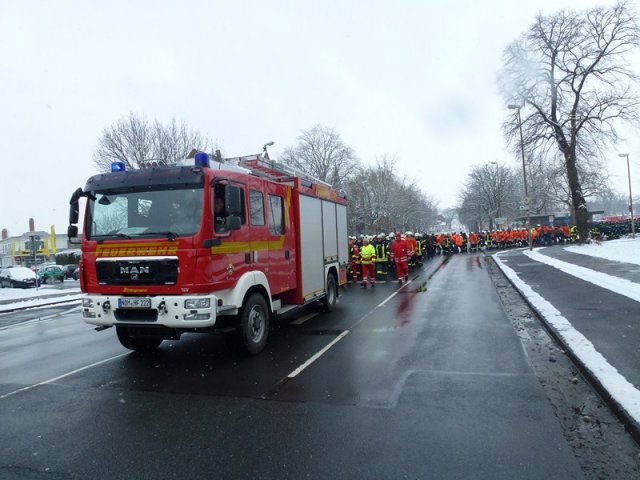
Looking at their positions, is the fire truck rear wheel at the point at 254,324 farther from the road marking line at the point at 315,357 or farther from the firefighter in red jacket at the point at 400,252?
the firefighter in red jacket at the point at 400,252

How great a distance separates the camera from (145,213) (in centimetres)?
623

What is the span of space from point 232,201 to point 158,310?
1762 millimetres

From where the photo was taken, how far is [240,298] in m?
6.40

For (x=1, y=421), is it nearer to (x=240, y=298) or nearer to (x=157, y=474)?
(x=157, y=474)

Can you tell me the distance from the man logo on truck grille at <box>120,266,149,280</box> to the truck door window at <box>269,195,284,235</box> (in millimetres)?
2314

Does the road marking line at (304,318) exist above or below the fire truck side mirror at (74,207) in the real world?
below

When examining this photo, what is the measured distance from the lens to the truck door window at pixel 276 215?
25.6 feet

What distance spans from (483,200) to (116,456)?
6870cm

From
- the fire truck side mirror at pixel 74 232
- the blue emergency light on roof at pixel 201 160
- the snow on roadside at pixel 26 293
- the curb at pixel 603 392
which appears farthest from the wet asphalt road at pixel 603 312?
the snow on roadside at pixel 26 293

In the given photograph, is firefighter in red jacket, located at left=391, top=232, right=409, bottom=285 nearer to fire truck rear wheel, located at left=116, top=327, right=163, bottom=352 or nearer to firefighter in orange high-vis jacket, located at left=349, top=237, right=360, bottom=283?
firefighter in orange high-vis jacket, located at left=349, top=237, right=360, bottom=283

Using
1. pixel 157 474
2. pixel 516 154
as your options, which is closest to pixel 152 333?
pixel 157 474

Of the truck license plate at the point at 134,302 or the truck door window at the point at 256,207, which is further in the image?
the truck door window at the point at 256,207

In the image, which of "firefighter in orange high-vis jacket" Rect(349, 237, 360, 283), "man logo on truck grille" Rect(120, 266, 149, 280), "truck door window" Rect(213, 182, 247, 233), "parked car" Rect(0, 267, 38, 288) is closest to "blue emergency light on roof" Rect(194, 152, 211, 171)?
"truck door window" Rect(213, 182, 247, 233)

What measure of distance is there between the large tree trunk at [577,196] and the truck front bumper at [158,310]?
90.0 feet
